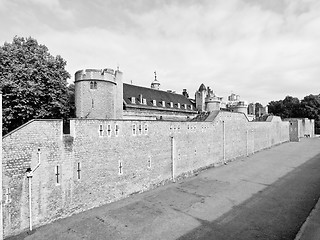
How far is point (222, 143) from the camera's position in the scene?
29.6m

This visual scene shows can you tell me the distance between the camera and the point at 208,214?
13656mm

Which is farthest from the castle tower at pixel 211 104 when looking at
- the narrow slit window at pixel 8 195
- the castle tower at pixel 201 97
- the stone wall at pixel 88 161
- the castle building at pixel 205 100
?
the narrow slit window at pixel 8 195

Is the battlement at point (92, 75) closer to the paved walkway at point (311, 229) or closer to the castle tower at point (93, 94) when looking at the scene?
the castle tower at point (93, 94)

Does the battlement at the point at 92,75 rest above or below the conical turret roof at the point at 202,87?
below

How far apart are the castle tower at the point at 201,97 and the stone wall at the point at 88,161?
25.3m

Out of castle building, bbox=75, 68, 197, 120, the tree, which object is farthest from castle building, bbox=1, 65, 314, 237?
the tree

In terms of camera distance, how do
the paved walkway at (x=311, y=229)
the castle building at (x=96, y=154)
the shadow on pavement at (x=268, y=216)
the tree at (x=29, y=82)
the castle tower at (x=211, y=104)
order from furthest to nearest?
the castle tower at (x=211, y=104)
the tree at (x=29, y=82)
the castle building at (x=96, y=154)
the shadow on pavement at (x=268, y=216)
the paved walkway at (x=311, y=229)

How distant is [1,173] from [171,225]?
9.36 m

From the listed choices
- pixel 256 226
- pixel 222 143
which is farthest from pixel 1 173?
pixel 222 143

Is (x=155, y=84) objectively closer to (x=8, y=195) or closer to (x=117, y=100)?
(x=117, y=100)

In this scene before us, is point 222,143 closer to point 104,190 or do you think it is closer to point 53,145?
point 104,190

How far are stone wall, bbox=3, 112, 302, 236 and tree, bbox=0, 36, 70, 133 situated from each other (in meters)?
6.93

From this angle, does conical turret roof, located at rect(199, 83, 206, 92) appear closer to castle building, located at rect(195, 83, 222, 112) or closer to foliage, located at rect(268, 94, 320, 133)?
castle building, located at rect(195, 83, 222, 112)

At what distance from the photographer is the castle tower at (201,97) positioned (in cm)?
4930
